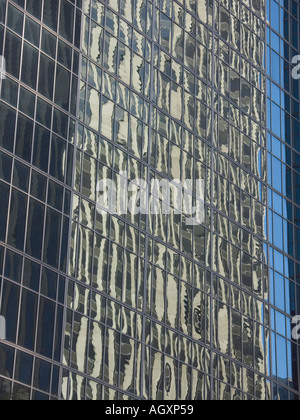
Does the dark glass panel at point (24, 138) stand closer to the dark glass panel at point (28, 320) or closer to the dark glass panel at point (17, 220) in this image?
the dark glass panel at point (17, 220)

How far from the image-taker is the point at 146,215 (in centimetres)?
6962

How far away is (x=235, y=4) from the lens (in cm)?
8550

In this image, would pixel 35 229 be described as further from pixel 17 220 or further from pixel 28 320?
pixel 28 320

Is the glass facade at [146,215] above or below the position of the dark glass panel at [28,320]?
above

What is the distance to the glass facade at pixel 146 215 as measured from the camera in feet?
199

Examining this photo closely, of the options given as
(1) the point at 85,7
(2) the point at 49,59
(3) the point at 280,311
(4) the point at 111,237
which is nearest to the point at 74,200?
(4) the point at 111,237

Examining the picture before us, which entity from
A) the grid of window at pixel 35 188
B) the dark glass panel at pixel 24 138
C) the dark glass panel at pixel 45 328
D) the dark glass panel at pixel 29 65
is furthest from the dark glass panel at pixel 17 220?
the dark glass panel at pixel 29 65

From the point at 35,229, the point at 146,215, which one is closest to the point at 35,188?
the point at 35,229

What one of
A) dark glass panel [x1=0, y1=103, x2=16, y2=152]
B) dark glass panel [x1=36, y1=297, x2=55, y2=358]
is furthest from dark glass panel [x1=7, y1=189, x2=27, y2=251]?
dark glass panel [x1=36, y1=297, x2=55, y2=358]

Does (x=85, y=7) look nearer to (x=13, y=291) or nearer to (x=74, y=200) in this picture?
(x=74, y=200)
